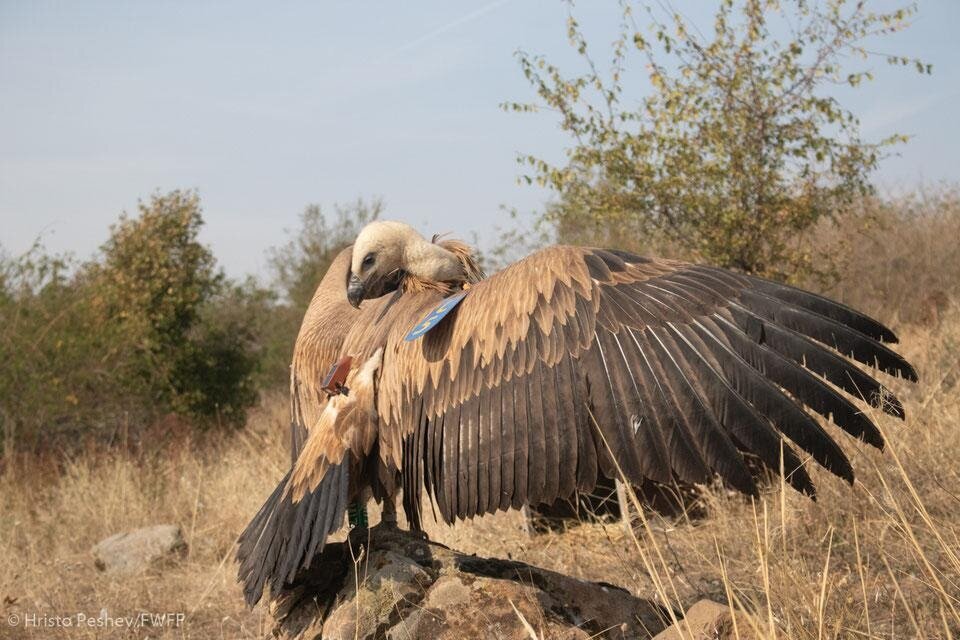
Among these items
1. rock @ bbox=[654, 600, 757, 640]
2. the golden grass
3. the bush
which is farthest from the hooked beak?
the bush

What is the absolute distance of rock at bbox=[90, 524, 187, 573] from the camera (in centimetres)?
677

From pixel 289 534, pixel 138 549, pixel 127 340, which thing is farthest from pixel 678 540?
pixel 127 340

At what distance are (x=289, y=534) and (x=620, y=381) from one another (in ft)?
4.37

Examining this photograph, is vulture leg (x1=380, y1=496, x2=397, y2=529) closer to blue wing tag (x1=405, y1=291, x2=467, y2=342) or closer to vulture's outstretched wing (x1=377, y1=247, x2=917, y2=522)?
vulture's outstretched wing (x1=377, y1=247, x2=917, y2=522)

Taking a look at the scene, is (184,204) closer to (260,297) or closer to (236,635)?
(260,297)

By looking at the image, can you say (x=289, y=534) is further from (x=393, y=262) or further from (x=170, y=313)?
(x=170, y=313)

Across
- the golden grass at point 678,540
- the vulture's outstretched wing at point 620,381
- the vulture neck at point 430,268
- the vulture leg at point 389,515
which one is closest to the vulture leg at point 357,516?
the vulture leg at point 389,515

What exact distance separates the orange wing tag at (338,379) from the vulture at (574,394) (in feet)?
0.04

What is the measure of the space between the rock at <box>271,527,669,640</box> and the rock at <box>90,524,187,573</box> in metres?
3.44

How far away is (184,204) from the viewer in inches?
514

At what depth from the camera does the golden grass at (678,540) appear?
3.24 metres

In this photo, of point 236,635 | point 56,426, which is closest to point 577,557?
point 236,635

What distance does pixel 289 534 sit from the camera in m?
3.43

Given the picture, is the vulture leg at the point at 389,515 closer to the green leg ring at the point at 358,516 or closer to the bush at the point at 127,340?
the green leg ring at the point at 358,516
